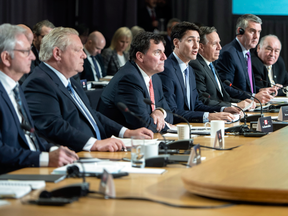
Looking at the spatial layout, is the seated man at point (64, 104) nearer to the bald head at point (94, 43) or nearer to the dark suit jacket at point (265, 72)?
the dark suit jacket at point (265, 72)

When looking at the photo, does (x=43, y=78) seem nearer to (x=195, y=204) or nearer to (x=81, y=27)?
(x=195, y=204)

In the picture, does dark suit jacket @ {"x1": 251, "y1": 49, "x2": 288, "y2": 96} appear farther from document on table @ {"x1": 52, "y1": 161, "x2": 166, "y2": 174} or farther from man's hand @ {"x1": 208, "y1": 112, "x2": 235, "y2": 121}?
document on table @ {"x1": 52, "y1": 161, "x2": 166, "y2": 174}

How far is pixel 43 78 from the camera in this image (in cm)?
239

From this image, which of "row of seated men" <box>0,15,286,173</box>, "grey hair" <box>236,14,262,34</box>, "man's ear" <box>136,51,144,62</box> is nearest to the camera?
"row of seated men" <box>0,15,286,173</box>

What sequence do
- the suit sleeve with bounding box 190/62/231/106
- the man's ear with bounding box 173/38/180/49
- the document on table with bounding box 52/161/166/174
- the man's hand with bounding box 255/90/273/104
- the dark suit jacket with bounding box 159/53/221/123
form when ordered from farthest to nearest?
the man's hand with bounding box 255/90/273/104 < the suit sleeve with bounding box 190/62/231/106 < the man's ear with bounding box 173/38/180/49 < the dark suit jacket with bounding box 159/53/221/123 < the document on table with bounding box 52/161/166/174

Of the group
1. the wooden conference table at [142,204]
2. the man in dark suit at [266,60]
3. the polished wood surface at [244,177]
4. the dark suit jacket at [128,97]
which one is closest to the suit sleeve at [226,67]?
the man in dark suit at [266,60]

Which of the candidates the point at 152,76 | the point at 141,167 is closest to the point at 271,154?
the point at 141,167

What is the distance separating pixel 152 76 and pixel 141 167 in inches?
65.5

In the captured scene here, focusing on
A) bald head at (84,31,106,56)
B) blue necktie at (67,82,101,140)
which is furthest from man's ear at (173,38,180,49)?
bald head at (84,31,106,56)

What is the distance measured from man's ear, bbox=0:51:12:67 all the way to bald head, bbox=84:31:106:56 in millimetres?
4898

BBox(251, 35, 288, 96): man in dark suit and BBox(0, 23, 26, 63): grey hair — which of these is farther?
BBox(251, 35, 288, 96): man in dark suit

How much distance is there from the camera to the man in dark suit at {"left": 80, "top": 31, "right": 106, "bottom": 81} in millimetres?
6719

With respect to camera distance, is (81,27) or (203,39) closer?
(203,39)

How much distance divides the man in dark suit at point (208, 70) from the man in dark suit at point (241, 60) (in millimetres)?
527
